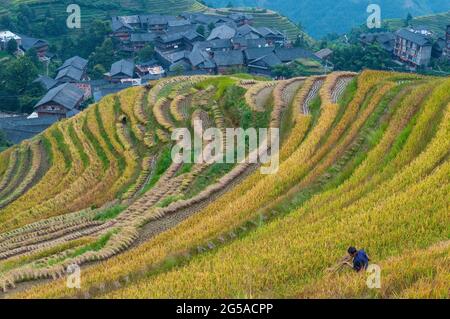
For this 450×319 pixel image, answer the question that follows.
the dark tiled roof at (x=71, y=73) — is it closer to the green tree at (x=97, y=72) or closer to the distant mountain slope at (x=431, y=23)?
the green tree at (x=97, y=72)

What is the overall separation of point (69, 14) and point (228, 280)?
2374 inches

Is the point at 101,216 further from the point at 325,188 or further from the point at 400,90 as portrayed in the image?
the point at 400,90

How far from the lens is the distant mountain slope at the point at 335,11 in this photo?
315 ft

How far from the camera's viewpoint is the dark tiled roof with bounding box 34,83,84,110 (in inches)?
1463

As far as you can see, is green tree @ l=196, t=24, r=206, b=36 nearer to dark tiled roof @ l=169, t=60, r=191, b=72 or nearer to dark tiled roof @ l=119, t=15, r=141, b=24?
dark tiled roof @ l=119, t=15, r=141, b=24

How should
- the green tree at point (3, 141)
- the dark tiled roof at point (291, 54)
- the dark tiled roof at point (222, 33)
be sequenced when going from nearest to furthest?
1. the green tree at point (3, 141)
2. the dark tiled roof at point (291, 54)
3. the dark tiled roof at point (222, 33)

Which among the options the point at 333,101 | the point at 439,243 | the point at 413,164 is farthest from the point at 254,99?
the point at 439,243

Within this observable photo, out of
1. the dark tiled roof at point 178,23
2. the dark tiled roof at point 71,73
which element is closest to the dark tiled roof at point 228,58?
the dark tiled roof at point 71,73

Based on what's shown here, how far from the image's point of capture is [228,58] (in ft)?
155

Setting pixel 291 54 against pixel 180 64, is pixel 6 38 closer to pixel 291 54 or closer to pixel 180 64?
pixel 180 64

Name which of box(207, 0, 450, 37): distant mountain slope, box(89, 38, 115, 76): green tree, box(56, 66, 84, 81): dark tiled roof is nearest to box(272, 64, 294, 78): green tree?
box(56, 66, 84, 81): dark tiled roof

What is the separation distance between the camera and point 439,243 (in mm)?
8727

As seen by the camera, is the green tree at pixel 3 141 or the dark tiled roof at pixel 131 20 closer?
the green tree at pixel 3 141

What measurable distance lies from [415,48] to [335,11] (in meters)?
55.2
